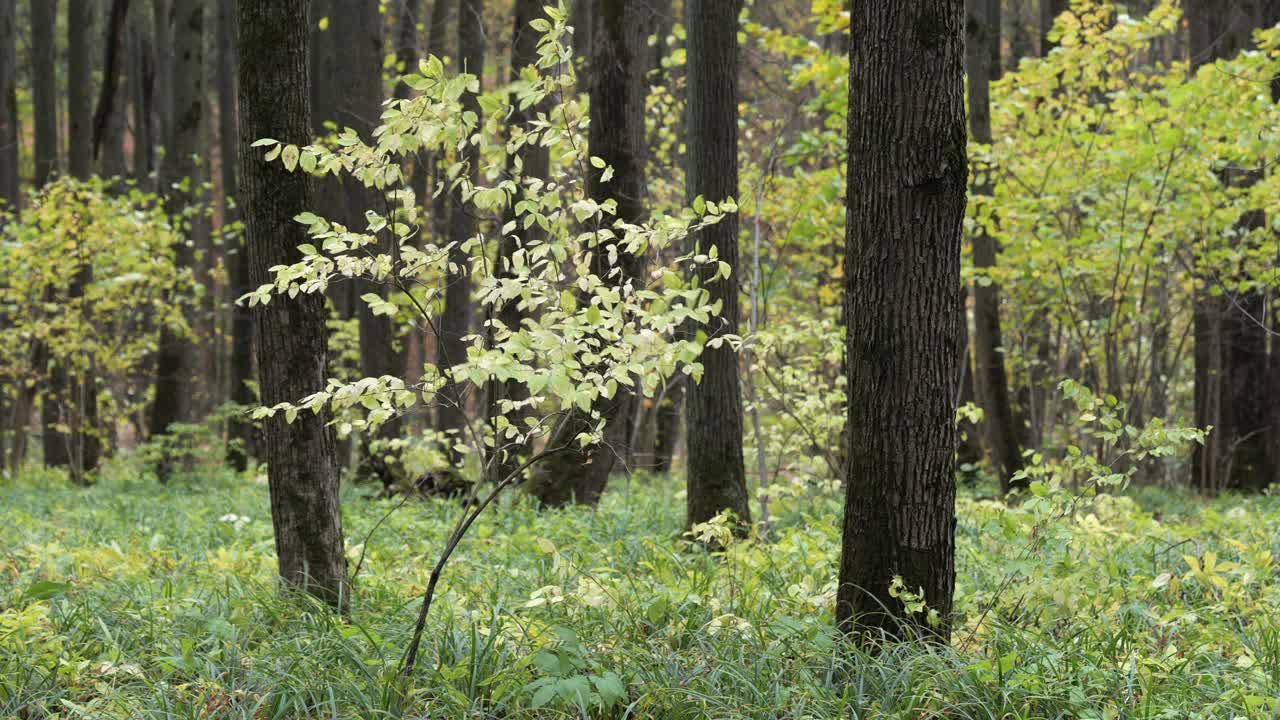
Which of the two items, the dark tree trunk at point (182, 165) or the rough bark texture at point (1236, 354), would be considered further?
the dark tree trunk at point (182, 165)

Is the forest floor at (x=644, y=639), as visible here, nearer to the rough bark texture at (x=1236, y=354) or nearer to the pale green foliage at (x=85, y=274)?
the rough bark texture at (x=1236, y=354)

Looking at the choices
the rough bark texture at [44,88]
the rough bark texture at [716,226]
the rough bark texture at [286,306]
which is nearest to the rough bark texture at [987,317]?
the rough bark texture at [716,226]

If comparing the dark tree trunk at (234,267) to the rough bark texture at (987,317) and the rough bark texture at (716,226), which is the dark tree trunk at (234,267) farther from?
the rough bark texture at (987,317)

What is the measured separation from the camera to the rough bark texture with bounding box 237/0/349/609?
13.1 feet

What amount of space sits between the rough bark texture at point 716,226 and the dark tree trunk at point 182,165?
26.9 ft

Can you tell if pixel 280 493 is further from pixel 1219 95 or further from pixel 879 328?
pixel 1219 95

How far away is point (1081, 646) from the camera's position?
3.46 metres

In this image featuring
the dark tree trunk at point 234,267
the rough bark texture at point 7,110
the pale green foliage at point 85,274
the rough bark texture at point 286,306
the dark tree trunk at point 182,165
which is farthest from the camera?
the rough bark texture at point 7,110

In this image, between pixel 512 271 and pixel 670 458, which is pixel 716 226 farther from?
pixel 512 271

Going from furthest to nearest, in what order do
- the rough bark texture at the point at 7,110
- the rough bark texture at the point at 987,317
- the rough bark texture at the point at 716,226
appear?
1. the rough bark texture at the point at 7,110
2. the rough bark texture at the point at 987,317
3. the rough bark texture at the point at 716,226

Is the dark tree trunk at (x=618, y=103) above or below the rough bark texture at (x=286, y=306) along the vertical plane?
above

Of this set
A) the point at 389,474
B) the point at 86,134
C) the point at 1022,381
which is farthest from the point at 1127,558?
the point at 86,134

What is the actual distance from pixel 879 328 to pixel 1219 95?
6.62 m

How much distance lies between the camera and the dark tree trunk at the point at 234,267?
41.9 feet
